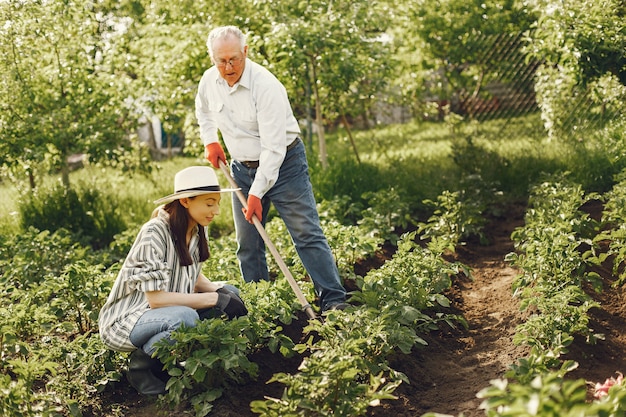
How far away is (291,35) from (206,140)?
2658 millimetres

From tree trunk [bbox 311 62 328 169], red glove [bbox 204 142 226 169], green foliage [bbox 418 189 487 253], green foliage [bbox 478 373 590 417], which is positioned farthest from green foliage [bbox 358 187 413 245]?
green foliage [bbox 478 373 590 417]

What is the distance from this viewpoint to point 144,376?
13.2ft

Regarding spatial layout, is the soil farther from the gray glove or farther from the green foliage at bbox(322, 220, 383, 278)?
the green foliage at bbox(322, 220, 383, 278)

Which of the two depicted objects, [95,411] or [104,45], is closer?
[95,411]

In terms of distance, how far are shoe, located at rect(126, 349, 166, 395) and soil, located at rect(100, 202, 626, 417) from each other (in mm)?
60

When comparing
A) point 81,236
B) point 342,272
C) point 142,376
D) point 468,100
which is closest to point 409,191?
point 342,272

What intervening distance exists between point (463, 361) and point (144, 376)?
1.68m

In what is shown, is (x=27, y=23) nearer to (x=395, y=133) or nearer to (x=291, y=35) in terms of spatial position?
(x=291, y=35)

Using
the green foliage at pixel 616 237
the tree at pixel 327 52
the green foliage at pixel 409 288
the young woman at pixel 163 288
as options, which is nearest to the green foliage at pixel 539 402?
the green foliage at pixel 409 288

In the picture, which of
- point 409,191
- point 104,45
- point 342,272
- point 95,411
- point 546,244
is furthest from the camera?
point 104,45

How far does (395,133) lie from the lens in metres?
13.8

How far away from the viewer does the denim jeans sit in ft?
12.9

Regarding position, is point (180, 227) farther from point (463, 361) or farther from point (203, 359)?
point (463, 361)

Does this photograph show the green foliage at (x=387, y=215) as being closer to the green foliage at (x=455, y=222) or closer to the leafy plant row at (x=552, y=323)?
the green foliage at (x=455, y=222)
